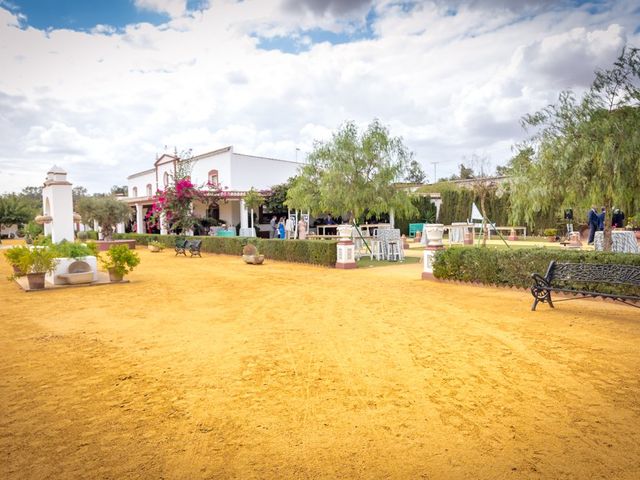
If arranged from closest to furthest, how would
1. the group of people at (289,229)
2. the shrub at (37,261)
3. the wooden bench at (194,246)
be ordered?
the shrub at (37,261), the wooden bench at (194,246), the group of people at (289,229)

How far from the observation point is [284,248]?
15.6m

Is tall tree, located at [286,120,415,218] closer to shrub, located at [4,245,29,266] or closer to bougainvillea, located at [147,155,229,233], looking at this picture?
bougainvillea, located at [147,155,229,233]

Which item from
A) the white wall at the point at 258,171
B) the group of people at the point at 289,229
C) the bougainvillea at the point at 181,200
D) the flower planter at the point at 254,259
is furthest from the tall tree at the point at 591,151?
the white wall at the point at 258,171

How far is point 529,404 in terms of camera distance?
136 inches

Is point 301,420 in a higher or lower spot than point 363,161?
lower

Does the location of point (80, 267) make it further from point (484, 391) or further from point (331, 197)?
point (484, 391)

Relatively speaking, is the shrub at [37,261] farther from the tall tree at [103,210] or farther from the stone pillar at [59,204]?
the tall tree at [103,210]

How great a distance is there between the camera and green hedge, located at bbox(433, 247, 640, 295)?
746 cm

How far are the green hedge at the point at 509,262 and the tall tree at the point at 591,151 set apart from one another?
1.20m

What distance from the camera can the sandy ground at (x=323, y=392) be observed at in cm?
271

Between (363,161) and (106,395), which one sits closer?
(106,395)

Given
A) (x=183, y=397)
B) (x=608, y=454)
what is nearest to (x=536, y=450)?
(x=608, y=454)

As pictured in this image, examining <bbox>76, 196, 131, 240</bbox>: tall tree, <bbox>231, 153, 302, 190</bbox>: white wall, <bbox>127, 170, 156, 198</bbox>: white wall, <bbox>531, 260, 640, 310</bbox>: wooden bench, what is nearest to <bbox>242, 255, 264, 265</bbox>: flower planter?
<bbox>531, 260, 640, 310</bbox>: wooden bench

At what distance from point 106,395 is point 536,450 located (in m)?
3.35
